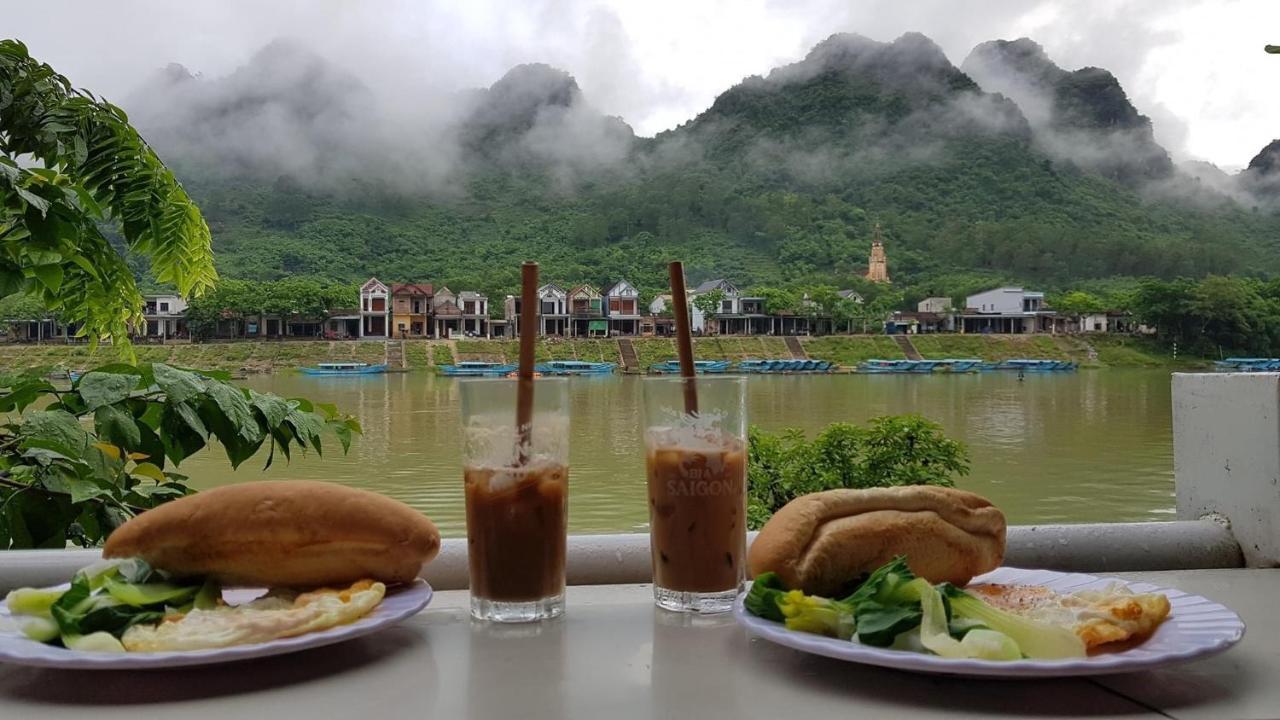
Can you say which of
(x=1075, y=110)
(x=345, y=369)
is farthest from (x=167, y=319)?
(x=1075, y=110)

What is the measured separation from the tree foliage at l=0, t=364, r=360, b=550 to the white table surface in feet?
3.01

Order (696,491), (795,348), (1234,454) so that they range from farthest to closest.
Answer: (795,348)
(1234,454)
(696,491)

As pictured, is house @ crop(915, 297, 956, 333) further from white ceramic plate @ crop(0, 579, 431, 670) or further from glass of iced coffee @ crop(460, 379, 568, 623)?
white ceramic plate @ crop(0, 579, 431, 670)

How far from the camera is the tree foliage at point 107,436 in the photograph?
166 centimetres

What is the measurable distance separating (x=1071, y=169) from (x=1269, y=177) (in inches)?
601

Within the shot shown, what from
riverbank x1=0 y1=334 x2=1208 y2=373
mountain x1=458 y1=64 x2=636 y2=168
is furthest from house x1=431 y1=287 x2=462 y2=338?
mountain x1=458 y1=64 x2=636 y2=168

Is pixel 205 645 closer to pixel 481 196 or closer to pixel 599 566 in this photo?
pixel 599 566

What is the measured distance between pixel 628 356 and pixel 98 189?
49.1 metres

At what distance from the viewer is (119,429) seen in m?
1.74

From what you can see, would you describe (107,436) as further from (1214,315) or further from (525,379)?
(1214,315)

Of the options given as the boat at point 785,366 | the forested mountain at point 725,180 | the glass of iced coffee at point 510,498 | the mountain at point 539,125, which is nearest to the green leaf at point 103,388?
the glass of iced coffee at point 510,498

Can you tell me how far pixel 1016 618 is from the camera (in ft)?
2.47

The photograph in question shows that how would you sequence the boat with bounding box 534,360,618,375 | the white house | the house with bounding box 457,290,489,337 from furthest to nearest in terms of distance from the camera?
the white house < the house with bounding box 457,290,489,337 < the boat with bounding box 534,360,618,375

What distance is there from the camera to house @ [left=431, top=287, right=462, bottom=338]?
169 ft
